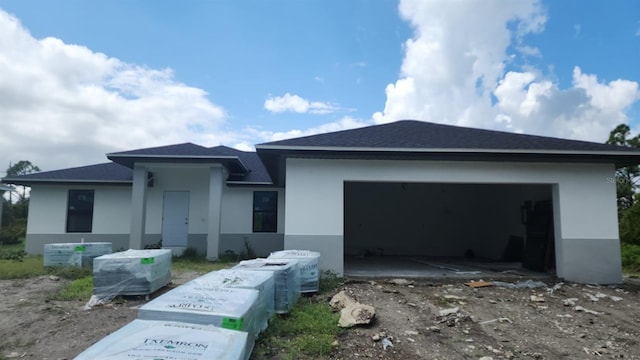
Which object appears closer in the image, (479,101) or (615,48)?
(615,48)

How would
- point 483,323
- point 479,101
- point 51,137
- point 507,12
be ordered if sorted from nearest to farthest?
1. point 483,323
2. point 507,12
3. point 479,101
4. point 51,137

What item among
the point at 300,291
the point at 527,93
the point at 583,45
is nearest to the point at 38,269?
the point at 300,291

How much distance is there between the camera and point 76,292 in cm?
668

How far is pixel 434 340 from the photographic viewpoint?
4477 mm

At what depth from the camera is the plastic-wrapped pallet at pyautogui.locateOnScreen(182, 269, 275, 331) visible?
414cm

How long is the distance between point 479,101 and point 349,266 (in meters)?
8.57

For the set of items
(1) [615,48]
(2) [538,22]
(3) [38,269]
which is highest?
(2) [538,22]

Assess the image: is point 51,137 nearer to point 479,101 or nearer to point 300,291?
point 300,291

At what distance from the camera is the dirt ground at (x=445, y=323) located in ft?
13.6

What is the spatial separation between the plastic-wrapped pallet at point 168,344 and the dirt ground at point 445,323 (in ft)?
5.94

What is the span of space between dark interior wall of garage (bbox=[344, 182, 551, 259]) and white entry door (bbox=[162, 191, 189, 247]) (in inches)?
249

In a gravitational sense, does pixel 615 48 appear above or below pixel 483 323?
above

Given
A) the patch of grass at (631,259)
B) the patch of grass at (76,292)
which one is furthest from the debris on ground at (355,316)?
the patch of grass at (631,259)

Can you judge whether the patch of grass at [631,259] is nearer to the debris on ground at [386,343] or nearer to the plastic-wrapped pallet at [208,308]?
the debris on ground at [386,343]
